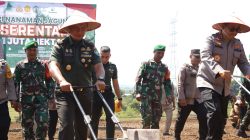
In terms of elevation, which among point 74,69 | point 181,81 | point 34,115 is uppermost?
point 74,69

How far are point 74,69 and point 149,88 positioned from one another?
3854mm

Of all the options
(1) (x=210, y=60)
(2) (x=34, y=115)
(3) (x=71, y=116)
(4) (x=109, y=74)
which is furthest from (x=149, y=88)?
(3) (x=71, y=116)

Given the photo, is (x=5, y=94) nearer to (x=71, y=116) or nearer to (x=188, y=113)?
(x=71, y=116)

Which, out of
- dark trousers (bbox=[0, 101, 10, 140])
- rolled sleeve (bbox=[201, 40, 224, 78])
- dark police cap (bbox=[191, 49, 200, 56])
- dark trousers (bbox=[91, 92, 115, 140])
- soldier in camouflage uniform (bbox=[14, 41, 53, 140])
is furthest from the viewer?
dark police cap (bbox=[191, 49, 200, 56])

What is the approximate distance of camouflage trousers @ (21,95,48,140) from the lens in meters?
9.54

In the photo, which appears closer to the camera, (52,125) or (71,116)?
(71,116)

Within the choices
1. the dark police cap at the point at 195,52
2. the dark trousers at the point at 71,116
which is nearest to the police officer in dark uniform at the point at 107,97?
the dark police cap at the point at 195,52

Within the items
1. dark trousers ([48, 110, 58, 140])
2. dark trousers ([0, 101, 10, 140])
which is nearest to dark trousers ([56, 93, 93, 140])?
dark trousers ([0, 101, 10, 140])

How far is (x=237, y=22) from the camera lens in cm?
730

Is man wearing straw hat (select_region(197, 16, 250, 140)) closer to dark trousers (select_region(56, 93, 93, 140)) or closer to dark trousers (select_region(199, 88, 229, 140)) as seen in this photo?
dark trousers (select_region(199, 88, 229, 140))

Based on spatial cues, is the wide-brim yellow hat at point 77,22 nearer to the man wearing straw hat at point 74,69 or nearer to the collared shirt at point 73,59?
the man wearing straw hat at point 74,69

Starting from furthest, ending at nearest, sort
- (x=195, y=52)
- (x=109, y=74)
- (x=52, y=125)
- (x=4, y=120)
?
(x=52, y=125) → (x=195, y=52) → (x=109, y=74) → (x=4, y=120)

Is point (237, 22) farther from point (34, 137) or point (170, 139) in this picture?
point (170, 139)

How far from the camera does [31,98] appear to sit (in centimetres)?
955
